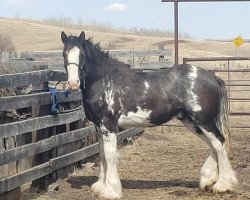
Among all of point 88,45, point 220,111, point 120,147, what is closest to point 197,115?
point 220,111

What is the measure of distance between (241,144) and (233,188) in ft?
12.4

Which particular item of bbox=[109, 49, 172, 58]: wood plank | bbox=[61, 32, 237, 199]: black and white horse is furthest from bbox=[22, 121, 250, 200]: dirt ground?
bbox=[109, 49, 172, 58]: wood plank

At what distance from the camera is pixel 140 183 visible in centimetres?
691

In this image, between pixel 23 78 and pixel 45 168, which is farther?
pixel 45 168

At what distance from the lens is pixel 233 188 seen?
6270mm

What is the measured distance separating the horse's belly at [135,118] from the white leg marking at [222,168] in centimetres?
77

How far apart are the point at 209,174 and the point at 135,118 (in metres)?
1.24

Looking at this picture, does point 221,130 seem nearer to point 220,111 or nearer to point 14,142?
point 220,111

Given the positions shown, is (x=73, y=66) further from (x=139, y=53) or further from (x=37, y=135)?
(x=139, y=53)

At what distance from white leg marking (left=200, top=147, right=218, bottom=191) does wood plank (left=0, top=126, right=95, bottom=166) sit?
197 centimetres

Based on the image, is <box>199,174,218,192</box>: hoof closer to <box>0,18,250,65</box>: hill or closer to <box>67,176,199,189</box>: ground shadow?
<box>67,176,199,189</box>: ground shadow

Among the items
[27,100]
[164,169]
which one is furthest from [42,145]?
[164,169]

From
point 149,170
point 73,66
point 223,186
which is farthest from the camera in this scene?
point 149,170

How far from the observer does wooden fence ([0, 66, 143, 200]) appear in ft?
17.8
